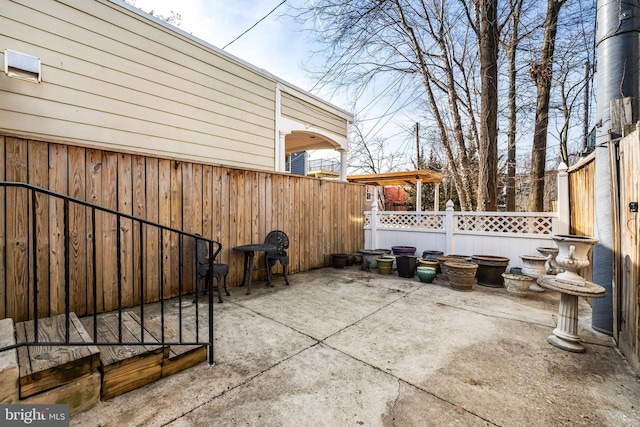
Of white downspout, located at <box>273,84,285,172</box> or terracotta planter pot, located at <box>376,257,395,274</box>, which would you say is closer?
terracotta planter pot, located at <box>376,257,395,274</box>

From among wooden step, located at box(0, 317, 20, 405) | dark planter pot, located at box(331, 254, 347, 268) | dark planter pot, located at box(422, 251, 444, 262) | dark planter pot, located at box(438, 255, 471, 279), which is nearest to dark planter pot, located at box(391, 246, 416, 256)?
dark planter pot, located at box(422, 251, 444, 262)

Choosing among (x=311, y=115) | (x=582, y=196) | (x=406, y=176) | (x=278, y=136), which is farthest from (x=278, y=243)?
(x=406, y=176)

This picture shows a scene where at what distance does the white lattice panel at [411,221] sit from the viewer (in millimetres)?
6152

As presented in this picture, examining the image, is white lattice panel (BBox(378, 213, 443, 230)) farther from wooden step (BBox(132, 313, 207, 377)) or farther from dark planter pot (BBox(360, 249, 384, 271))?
wooden step (BBox(132, 313, 207, 377))

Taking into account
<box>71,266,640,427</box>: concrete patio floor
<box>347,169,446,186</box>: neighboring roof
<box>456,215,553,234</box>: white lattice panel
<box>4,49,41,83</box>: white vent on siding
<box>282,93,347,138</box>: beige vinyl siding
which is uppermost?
<box>282,93,347,138</box>: beige vinyl siding

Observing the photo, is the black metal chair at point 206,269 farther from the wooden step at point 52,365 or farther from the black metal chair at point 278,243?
the wooden step at point 52,365

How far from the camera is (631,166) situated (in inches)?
86.4

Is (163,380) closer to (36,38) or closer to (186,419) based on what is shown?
(186,419)

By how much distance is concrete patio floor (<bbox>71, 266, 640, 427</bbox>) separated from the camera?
5.25 feet

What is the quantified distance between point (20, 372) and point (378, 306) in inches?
123

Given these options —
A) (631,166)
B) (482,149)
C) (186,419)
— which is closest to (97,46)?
(186,419)

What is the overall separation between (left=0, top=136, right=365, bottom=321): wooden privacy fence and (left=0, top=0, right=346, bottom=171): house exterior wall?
25 centimetres

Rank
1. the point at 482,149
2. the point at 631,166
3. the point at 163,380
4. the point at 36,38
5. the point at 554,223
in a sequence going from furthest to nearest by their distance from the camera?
the point at 482,149 < the point at 554,223 < the point at 36,38 < the point at 631,166 < the point at 163,380

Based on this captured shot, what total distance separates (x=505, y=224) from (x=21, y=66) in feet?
24.2
